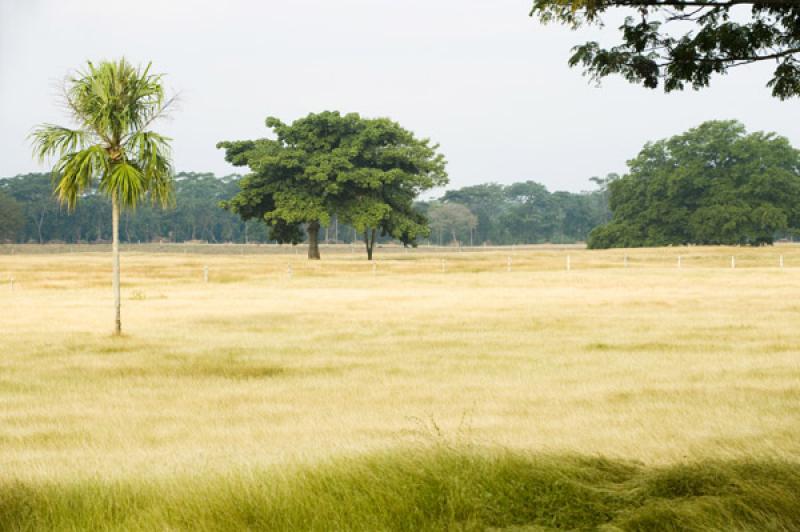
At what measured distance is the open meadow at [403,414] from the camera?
20.9 ft

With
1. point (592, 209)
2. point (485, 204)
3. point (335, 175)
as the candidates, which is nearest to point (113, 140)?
point (335, 175)

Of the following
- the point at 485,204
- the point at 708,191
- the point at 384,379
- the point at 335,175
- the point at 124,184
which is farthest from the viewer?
the point at 485,204

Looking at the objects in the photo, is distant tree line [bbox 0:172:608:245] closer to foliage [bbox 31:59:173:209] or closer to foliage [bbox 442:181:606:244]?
foliage [bbox 442:181:606:244]

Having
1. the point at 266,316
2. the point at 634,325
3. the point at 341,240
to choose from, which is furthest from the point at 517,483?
the point at 341,240

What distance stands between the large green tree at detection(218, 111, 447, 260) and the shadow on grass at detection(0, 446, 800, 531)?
60560mm

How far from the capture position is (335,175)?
233ft

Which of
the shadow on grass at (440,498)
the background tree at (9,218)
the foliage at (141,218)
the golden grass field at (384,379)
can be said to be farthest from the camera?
the foliage at (141,218)

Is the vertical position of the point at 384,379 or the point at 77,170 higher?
the point at 77,170

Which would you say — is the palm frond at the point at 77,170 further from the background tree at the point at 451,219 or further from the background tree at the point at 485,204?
the background tree at the point at 485,204

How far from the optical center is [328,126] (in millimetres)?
74438

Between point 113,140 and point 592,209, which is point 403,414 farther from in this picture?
point 592,209

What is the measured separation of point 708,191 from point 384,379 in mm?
90561

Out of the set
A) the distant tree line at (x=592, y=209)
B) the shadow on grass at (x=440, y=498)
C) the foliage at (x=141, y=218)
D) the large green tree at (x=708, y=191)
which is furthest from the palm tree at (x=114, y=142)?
the foliage at (x=141, y=218)

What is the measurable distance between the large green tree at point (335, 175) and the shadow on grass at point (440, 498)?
60.6m
